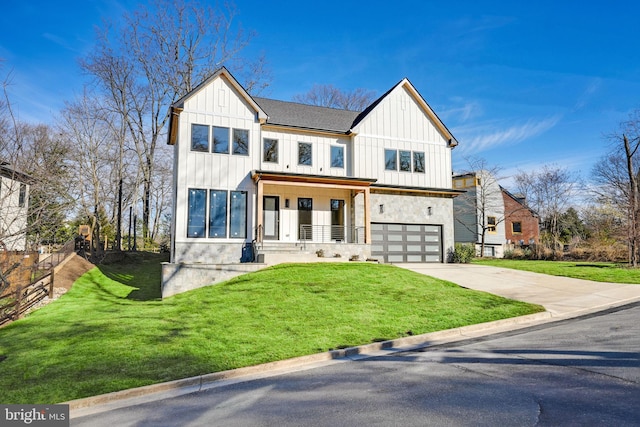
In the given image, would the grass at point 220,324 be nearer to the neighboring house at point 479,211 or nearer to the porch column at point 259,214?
the porch column at point 259,214

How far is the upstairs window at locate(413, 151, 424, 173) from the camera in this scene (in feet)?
74.1

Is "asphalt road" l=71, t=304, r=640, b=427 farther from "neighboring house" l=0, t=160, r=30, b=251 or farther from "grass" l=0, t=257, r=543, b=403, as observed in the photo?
"neighboring house" l=0, t=160, r=30, b=251

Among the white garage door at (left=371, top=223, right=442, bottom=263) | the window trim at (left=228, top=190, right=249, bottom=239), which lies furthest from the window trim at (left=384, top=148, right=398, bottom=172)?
the window trim at (left=228, top=190, right=249, bottom=239)

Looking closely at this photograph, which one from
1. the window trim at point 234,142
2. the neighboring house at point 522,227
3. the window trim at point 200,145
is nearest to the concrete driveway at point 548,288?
the window trim at point 234,142

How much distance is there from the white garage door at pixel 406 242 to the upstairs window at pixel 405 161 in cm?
320

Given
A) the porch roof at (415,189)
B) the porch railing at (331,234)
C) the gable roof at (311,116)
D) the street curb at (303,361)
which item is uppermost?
the gable roof at (311,116)

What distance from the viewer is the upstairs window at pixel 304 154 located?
20719 mm

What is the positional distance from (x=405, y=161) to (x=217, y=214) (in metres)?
10.9

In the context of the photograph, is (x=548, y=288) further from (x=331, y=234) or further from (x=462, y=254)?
(x=331, y=234)

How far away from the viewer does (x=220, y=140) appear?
18500mm

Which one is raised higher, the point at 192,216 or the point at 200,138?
the point at 200,138

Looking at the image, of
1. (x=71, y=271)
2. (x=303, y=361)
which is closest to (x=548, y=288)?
(x=303, y=361)

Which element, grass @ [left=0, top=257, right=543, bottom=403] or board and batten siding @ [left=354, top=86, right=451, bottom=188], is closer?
grass @ [left=0, top=257, right=543, bottom=403]

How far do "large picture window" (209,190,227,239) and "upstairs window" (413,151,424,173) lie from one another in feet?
35.7
